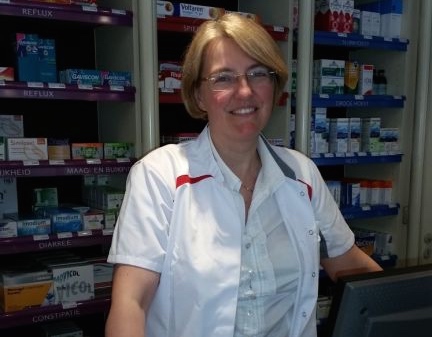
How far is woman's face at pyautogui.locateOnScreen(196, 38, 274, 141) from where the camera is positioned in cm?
142

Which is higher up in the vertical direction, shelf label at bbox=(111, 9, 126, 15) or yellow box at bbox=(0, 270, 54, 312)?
shelf label at bbox=(111, 9, 126, 15)

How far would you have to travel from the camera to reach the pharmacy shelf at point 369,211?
3193mm

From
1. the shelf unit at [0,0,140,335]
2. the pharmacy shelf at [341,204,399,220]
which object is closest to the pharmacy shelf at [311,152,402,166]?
the pharmacy shelf at [341,204,399,220]

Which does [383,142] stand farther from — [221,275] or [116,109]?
[221,275]

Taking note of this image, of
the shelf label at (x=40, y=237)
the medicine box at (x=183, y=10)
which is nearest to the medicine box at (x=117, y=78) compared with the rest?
the medicine box at (x=183, y=10)

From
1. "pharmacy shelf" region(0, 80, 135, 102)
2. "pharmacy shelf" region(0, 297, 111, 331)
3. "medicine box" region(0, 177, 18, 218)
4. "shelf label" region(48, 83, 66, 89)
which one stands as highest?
"shelf label" region(48, 83, 66, 89)

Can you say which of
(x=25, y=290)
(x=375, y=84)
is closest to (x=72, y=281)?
(x=25, y=290)

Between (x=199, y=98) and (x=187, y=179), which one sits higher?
(x=199, y=98)

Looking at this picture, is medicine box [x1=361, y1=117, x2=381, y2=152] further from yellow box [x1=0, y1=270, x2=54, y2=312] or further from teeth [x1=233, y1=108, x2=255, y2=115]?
yellow box [x1=0, y1=270, x2=54, y2=312]

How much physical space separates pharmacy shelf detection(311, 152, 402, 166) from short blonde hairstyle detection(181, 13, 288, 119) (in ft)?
5.22

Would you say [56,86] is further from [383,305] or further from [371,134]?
[371,134]

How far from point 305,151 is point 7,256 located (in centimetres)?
177

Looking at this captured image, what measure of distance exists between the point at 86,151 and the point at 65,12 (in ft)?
2.15

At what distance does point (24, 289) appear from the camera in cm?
229
